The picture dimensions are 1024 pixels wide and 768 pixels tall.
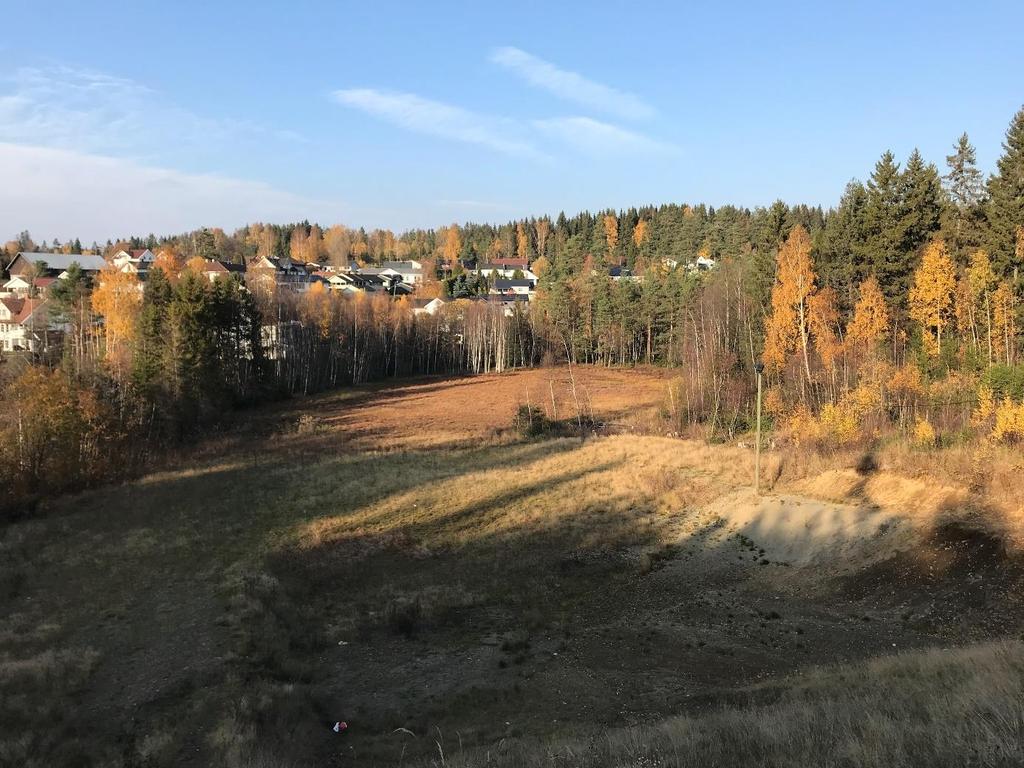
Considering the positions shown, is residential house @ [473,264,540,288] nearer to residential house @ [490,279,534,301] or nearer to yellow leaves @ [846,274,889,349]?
residential house @ [490,279,534,301]

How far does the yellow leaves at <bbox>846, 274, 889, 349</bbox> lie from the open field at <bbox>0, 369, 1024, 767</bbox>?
1114 centimetres

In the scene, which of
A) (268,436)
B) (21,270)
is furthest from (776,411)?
(21,270)

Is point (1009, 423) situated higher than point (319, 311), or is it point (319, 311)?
point (319, 311)

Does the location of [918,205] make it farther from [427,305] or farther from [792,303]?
[427,305]

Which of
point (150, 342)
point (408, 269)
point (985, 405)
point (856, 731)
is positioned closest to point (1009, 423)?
point (985, 405)

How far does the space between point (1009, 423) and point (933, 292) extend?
11.9 metres

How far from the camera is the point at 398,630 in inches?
720

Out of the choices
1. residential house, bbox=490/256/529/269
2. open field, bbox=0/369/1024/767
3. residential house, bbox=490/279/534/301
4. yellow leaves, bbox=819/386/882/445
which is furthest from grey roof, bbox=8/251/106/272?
yellow leaves, bbox=819/386/882/445

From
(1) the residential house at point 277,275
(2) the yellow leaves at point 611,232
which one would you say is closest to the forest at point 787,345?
(1) the residential house at point 277,275

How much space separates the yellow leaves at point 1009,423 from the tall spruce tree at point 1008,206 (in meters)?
11.3

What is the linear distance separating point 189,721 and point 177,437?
3829 cm

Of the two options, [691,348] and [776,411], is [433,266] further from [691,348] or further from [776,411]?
[776,411]

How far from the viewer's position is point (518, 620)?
19.0m

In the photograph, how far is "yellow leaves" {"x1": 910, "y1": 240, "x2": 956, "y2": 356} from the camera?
37750 mm
